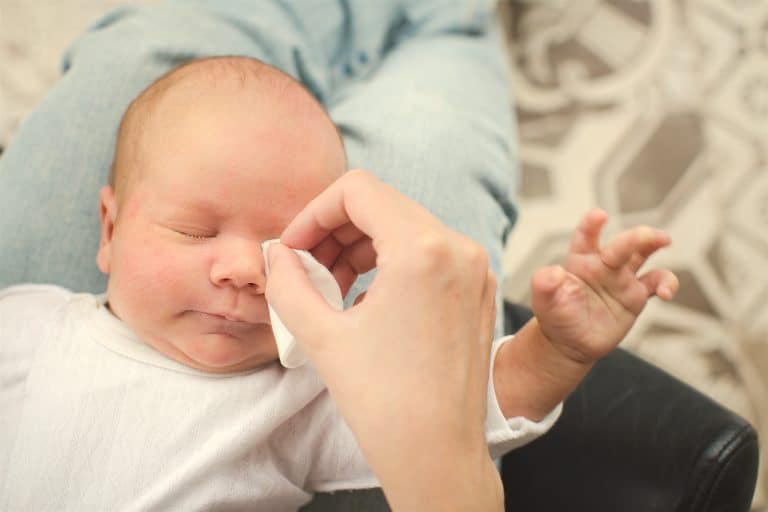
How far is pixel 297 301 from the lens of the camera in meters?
0.49

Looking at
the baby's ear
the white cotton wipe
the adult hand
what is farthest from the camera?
the baby's ear

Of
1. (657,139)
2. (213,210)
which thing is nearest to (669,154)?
(657,139)

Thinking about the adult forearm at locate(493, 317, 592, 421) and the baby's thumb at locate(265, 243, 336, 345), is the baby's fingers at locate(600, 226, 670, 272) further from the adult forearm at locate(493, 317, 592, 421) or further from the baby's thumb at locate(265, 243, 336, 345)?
the baby's thumb at locate(265, 243, 336, 345)

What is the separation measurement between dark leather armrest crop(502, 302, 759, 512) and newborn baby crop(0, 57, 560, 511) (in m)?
0.09

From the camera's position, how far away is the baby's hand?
0.67m

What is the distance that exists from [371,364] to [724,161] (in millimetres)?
1361

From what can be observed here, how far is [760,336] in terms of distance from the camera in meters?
1.40

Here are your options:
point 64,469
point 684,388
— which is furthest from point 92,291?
point 684,388

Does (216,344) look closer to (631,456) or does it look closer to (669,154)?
(631,456)

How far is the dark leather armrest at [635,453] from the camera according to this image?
2.29ft

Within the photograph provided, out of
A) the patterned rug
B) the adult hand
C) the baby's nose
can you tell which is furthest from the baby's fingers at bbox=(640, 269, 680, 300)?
the patterned rug

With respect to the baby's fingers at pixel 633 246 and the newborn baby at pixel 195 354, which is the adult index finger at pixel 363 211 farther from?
the baby's fingers at pixel 633 246

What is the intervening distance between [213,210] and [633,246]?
15.8 inches

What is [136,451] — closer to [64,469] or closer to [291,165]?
[64,469]
